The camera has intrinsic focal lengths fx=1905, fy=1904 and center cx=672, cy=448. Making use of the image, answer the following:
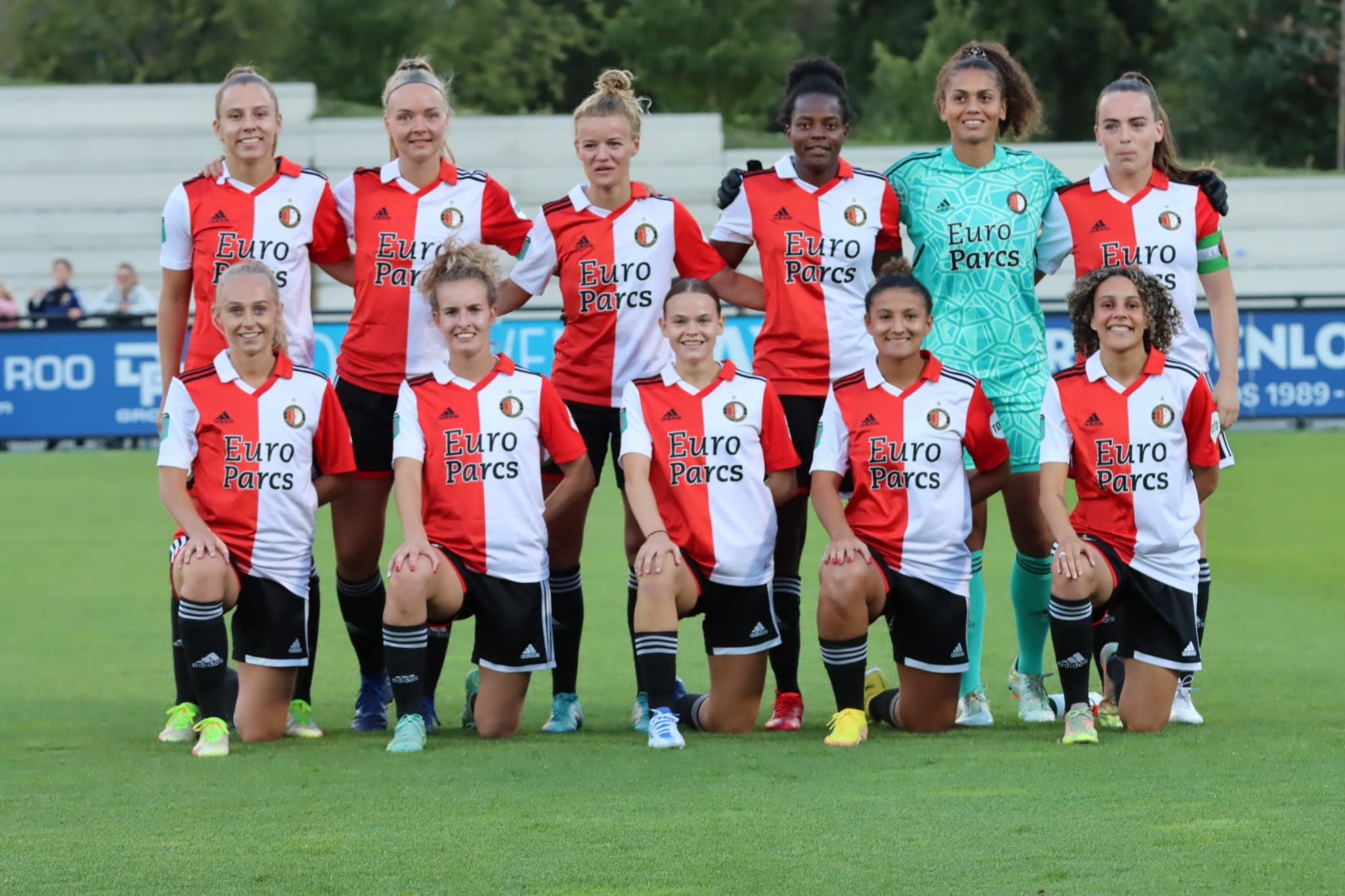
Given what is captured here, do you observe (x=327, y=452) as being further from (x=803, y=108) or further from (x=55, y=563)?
(x=55, y=563)

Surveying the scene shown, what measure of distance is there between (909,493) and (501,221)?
1602 mm

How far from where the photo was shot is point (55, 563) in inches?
403

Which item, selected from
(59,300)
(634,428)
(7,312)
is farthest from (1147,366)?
(59,300)

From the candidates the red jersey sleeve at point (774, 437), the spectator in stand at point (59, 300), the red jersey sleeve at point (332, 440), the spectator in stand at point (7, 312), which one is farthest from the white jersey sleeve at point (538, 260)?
the spectator in stand at point (59, 300)

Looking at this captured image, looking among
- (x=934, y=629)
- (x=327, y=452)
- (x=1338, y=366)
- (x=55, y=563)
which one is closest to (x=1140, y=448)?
(x=934, y=629)

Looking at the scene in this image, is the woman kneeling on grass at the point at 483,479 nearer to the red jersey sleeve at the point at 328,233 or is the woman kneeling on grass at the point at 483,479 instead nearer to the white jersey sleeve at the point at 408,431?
the white jersey sleeve at the point at 408,431

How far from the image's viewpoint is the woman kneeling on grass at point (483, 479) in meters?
5.67

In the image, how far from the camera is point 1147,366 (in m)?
5.70

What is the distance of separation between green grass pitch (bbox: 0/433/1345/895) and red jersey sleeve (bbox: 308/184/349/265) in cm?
152

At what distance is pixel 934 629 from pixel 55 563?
6140mm

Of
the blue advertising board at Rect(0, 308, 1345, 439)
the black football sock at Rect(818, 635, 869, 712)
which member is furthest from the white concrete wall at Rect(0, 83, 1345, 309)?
the black football sock at Rect(818, 635, 869, 712)

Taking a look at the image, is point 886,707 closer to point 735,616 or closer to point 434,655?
point 735,616

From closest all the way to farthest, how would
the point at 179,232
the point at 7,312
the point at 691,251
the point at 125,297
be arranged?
the point at 179,232 < the point at 691,251 < the point at 7,312 < the point at 125,297

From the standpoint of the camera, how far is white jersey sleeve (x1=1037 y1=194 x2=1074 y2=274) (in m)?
6.06
